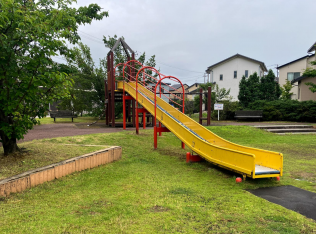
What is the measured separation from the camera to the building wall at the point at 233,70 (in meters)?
38.0

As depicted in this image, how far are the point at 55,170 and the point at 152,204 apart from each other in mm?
2354

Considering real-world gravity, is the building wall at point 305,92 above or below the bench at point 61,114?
above

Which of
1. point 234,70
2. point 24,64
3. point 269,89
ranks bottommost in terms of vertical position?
point 24,64

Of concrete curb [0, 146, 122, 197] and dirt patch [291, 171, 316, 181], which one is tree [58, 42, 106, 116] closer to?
concrete curb [0, 146, 122, 197]

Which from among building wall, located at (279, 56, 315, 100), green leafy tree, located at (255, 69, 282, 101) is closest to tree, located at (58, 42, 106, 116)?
green leafy tree, located at (255, 69, 282, 101)

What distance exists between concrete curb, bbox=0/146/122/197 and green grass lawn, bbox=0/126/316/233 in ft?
0.47

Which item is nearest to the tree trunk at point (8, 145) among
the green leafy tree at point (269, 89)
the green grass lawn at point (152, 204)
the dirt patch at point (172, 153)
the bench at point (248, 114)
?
the green grass lawn at point (152, 204)

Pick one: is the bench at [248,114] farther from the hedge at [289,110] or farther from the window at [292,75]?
the window at [292,75]

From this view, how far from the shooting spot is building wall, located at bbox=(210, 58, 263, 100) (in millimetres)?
37969

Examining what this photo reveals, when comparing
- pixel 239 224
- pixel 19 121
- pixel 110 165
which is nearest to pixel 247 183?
pixel 239 224

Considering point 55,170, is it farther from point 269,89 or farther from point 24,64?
point 269,89

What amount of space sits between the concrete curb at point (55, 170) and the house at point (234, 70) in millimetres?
34532

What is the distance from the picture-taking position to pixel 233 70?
38.6 metres

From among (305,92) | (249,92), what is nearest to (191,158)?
(249,92)
